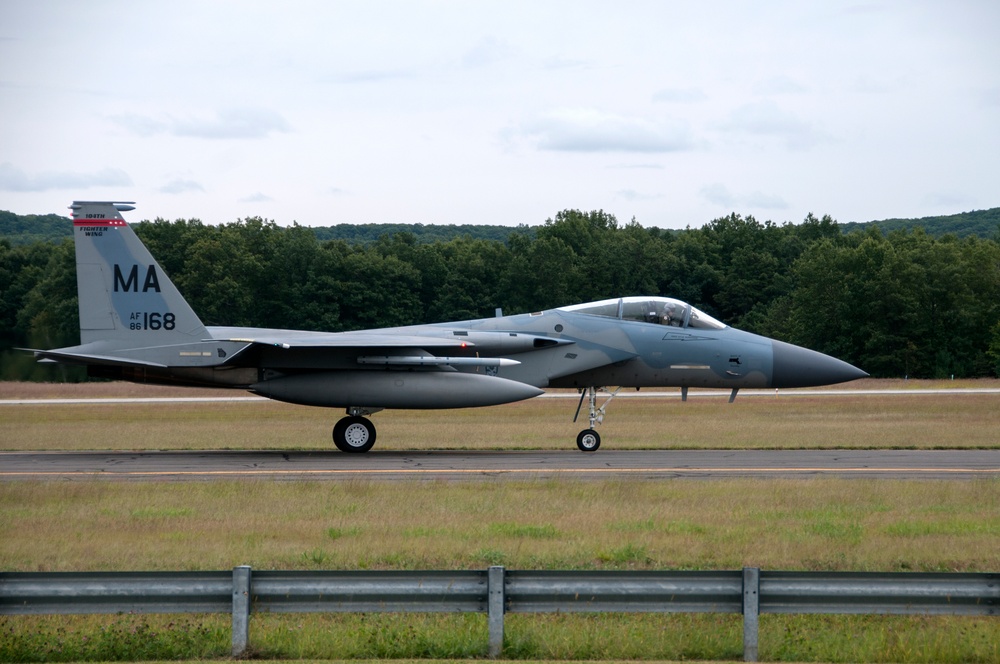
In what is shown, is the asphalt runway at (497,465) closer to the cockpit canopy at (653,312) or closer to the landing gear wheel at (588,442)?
the landing gear wheel at (588,442)

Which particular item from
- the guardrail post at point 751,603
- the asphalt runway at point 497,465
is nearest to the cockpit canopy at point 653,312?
the asphalt runway at point 497,465

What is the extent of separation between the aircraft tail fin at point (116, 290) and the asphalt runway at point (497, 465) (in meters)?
2.44

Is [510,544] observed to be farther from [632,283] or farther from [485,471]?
[632,283]

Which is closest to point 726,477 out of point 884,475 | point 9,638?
point 884,475

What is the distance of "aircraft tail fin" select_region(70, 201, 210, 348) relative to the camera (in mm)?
21141

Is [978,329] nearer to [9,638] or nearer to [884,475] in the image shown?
[884,475]

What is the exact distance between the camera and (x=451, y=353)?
22391 millimetres

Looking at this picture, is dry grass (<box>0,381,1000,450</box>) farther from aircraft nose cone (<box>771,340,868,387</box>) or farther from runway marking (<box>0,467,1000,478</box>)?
runway marking (<box>0,467,1000,478</box>)

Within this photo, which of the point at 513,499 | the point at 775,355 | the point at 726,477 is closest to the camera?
the point at 513,499

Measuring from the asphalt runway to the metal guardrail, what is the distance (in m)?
9.42

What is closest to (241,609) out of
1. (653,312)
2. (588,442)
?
(588,442)

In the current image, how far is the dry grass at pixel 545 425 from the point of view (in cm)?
2406

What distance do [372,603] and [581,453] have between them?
14168mm

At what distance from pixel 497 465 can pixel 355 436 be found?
3996 mm
